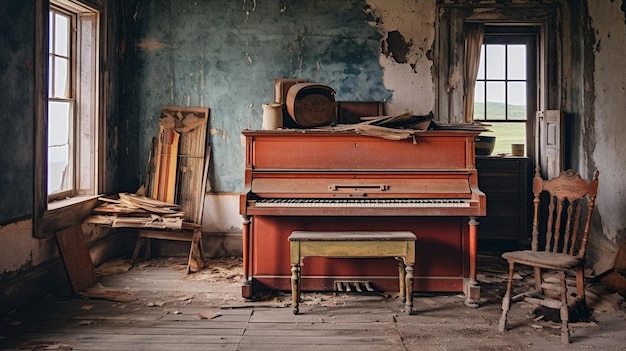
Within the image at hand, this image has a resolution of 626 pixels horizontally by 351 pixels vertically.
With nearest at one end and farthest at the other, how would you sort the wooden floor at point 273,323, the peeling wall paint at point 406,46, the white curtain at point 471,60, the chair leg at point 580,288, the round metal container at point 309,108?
the wooden floor at point 273,323 < the chair leg at point 580,288 < the round metal container at point 309,108 < the peeling wall paint at point 406,46 < the white curtain at point 471,60

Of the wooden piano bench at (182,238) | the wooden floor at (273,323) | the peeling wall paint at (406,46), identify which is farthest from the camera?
the peeling wall paint at (406,46)

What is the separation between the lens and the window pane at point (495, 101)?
6590 millimetres

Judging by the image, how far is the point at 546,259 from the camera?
3.61 metres

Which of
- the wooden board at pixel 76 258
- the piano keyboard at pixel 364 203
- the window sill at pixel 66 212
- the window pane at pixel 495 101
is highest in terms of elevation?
the window pane at pixel 495 101

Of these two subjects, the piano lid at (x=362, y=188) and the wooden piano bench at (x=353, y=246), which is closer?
the wooden piano bench at (x=353, y=246)

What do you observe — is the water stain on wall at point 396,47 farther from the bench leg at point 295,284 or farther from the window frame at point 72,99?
the window frame at point 72,99

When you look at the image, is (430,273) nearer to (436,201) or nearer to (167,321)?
(436,201)

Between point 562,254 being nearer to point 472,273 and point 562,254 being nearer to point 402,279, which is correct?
point 472,273

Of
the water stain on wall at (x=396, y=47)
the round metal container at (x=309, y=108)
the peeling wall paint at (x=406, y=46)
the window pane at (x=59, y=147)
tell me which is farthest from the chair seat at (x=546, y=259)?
the window pane at (x=59, y=147)

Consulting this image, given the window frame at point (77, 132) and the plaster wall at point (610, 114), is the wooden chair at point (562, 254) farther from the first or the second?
the window frame at point (77, 132)

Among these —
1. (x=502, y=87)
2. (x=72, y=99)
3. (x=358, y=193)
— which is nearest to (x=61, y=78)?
(x=72, y=99)

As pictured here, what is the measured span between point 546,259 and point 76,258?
373 cm

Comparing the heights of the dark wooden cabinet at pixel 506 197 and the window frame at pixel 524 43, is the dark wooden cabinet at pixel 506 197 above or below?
below

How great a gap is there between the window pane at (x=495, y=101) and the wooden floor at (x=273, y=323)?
8.25ft
